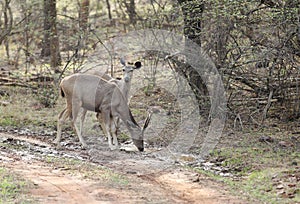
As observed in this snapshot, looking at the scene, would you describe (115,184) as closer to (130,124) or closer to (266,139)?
(130,124)

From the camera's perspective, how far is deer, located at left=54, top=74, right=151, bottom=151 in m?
11.5

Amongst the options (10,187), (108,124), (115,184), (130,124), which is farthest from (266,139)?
(10,187)

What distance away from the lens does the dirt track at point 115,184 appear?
7477 mm

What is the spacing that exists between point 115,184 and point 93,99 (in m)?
3.97

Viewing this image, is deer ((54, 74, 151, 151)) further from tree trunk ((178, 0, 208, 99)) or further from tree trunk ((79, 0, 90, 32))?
tree trunk ((79, 0, 90, 32))

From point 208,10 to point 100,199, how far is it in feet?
18.3

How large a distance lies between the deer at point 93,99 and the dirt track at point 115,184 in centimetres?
89

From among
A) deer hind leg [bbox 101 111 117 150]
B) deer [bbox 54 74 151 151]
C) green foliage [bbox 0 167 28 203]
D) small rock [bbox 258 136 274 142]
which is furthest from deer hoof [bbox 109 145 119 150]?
green foliage [bbox 0 167 28 203]

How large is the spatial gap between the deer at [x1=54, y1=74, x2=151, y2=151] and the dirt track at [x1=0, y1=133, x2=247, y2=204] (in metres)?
0.89

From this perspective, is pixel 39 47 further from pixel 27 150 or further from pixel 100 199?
pixel 100 199

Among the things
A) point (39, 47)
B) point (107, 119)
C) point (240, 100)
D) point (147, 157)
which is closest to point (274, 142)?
point (240, 100)

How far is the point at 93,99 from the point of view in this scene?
1183 centimetres

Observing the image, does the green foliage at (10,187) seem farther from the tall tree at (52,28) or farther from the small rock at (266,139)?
the tall tree at (52,28)

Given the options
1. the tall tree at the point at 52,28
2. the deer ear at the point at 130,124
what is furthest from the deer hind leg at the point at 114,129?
the tall tree at the point at 52,28
